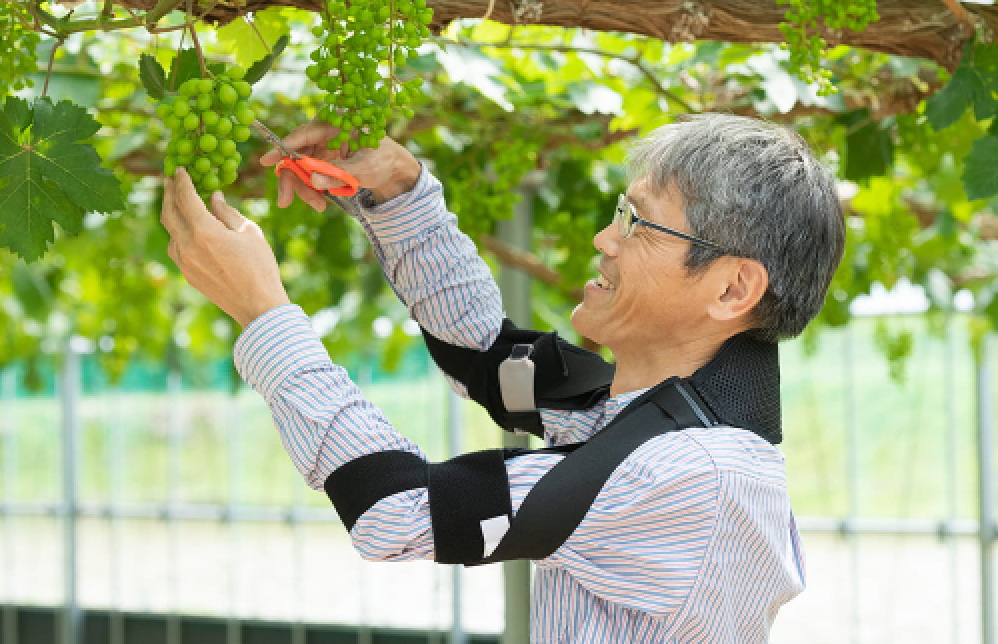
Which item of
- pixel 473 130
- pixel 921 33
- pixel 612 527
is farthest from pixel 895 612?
pixel 612 527

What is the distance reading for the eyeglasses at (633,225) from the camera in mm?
1364

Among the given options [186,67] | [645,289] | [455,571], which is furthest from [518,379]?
[455,571]

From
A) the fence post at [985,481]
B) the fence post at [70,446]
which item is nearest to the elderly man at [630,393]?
the fence post at [985,481]

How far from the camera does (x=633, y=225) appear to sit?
4.61 ft

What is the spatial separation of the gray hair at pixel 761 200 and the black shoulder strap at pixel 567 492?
26 cm

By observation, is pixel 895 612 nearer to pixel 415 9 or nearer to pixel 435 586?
pixel 435 586

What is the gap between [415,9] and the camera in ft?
3.87

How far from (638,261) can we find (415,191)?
1.15 feet

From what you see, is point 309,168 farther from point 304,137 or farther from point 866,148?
point 866,148

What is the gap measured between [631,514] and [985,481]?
417 cm

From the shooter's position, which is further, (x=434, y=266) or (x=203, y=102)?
(x=434, y=266)

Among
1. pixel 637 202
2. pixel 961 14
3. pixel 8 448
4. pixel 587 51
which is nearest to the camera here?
pixel 637 202

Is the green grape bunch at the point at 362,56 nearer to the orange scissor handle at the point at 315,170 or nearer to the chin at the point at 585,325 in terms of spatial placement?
the orange scissor handle at the point at 315,170

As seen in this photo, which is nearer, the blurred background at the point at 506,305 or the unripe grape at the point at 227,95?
the unripe grape at the point at 227,95
